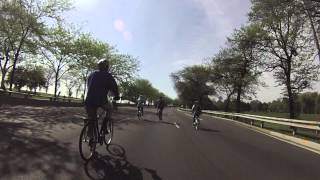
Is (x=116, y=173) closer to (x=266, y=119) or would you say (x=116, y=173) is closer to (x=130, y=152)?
(x=130, y=152)

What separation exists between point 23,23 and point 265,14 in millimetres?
28072

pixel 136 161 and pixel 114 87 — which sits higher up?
pixel 114 87

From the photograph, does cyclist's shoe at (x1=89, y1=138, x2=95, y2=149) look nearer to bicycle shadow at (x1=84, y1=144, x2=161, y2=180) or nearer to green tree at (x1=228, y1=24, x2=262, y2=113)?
bicycle shadow at (x1=84, y1=144, x2=161, y2=180)

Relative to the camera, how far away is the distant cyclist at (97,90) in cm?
962

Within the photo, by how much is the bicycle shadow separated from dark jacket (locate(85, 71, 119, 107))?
3.82 feet

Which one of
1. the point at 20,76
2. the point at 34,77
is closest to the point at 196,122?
the point at 34,77

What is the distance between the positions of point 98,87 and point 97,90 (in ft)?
0.24

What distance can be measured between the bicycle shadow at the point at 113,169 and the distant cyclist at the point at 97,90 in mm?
724

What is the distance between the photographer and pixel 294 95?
40406 mm

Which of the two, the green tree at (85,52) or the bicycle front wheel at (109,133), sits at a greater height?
the green tree at (85,52)

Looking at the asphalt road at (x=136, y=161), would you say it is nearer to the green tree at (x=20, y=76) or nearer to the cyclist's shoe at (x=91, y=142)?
the cyclist's shoe at (x=91, y=142)

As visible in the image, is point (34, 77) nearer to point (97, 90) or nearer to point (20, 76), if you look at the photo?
point (20, 76)

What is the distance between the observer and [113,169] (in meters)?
8.34

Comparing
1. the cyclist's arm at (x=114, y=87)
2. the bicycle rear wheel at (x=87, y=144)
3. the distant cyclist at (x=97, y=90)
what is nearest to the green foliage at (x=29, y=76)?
the cyclist's arm at (x=114, y=87)
